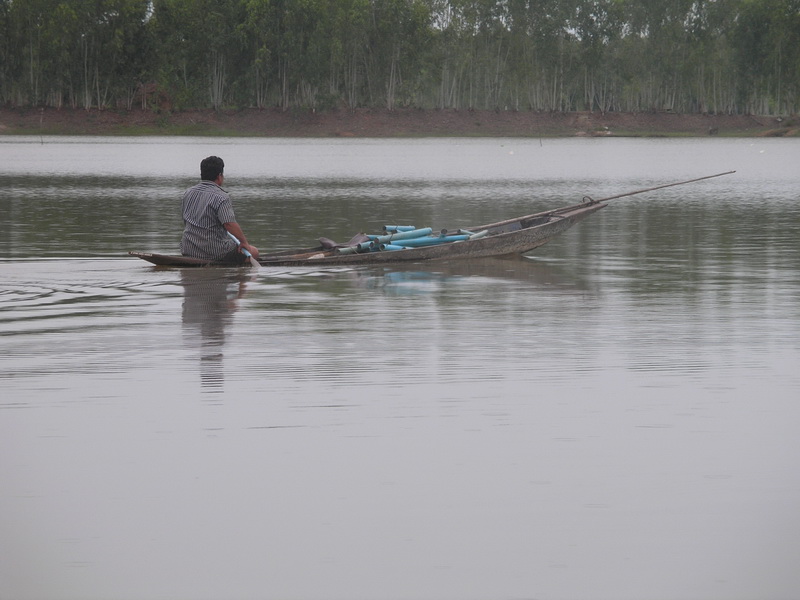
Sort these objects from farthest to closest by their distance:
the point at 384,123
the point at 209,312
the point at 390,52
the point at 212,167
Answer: the point at 390,52 → the point at 384,123 → the point at 212,167 → the point at 209,312

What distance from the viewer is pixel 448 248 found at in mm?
17375

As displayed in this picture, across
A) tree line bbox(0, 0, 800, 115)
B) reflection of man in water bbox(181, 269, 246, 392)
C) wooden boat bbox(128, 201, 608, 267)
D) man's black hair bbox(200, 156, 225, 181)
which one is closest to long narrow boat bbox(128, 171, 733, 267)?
wooden boat bbox(128, 201, 608, 267)

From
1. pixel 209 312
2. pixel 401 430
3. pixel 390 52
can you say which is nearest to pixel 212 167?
pixel 209 312

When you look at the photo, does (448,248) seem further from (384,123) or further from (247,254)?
(384,123)

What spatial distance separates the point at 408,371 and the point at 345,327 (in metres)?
2.46

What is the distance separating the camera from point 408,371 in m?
9.60

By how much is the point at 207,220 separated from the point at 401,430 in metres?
8.67

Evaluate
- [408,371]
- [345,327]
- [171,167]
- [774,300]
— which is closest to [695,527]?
[408,371]

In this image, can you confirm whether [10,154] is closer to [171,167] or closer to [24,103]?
[171,167]

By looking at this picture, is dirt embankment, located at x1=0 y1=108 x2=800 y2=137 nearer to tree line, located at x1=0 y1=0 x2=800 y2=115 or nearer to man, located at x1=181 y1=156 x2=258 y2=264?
tree line, located at x1=0 y1=0 x2=800 y2=115

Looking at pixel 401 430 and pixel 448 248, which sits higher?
pixel 448 248

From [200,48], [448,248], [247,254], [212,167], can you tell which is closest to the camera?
[212,167]

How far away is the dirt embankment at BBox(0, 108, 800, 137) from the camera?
10431cm

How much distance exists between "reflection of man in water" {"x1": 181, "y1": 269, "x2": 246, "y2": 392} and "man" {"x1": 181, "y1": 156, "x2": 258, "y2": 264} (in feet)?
0.96
